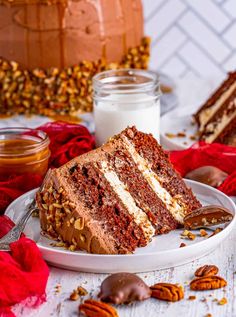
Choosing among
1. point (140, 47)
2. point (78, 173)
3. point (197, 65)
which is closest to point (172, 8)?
point (197, 65)

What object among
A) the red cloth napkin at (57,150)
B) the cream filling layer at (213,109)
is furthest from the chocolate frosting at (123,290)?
the cream filling layer at (213,109)

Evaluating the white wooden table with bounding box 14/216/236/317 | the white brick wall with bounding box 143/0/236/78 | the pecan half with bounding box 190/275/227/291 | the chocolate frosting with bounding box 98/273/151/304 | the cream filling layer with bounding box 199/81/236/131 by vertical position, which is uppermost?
the chocolate frosting with bounding box 98/273/151/304

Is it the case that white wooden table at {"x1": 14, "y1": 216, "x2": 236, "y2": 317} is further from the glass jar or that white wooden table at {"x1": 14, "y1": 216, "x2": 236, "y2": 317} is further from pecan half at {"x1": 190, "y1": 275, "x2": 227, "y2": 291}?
the glass jar

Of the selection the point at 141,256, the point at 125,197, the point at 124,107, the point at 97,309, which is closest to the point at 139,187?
the point at 125,197

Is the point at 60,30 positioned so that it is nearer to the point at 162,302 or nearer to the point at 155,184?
the point at 155,184

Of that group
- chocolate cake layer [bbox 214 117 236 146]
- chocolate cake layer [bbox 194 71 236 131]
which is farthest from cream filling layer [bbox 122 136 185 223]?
chocolate cake layer [bbox 194 71 236 131]
